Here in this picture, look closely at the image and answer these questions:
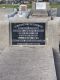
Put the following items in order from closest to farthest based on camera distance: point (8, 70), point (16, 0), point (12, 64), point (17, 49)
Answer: point (8, 70) → point (12, 64) → point (17, 49) → point (16, 0)

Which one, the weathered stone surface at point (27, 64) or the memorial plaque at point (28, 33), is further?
the memorial plaque at point (28, 33)

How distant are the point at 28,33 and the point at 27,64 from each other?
2.52 metres

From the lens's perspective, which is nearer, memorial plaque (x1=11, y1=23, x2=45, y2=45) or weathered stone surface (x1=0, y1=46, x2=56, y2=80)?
weathered stone surface (x1=0, y1=46, x2=56, y2=80)

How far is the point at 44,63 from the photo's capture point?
933 cm

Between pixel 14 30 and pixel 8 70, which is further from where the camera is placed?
pixel 14 30

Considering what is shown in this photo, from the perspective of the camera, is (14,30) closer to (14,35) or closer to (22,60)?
(14,35)

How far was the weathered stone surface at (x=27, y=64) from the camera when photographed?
8125mm

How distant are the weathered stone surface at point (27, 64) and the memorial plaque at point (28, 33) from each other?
0.16 meters

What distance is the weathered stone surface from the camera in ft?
26.7

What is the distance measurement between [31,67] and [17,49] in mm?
2526

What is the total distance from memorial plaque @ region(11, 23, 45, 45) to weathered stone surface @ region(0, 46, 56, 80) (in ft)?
0.53

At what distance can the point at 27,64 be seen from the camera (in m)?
9.26

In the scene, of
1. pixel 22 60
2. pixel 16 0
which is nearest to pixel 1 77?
pixel 22 60

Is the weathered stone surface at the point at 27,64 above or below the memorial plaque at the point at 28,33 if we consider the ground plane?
below
